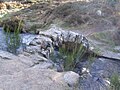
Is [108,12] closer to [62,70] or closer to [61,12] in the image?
[61,12]

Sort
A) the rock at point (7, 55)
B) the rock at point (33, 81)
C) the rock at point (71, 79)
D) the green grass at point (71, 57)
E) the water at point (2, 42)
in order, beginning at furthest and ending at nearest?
the water at point (2, 42) < the rock at point (7, 55) < the green grass at point (71, 57) < the rock at point (71, 79) < the rock at point (33, 81)

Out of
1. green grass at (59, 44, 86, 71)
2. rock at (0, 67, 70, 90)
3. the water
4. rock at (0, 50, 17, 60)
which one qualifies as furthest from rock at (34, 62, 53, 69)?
the water

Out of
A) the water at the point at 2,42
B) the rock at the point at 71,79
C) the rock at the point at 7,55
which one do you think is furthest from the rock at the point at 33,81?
the water at the point at 2,42

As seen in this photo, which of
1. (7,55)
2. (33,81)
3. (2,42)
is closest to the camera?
(33,81)

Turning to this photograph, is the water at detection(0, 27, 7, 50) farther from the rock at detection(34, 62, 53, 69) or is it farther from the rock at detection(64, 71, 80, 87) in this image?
the rock at detection(64, 71, 80, 87)

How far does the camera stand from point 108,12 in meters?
9.09

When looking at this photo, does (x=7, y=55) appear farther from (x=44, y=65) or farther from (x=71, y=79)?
(x=71, y=79)

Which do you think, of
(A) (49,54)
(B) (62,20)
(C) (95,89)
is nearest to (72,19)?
(B) (62,20)

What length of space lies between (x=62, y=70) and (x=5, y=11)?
221 inches

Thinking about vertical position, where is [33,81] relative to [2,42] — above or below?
above

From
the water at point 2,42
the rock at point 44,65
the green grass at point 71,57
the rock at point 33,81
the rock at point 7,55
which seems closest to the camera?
the rock at point 33,81

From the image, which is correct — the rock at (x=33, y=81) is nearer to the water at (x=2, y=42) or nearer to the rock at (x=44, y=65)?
the rock at (x=44, y=65)

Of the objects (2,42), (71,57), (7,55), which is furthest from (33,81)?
(2,42)

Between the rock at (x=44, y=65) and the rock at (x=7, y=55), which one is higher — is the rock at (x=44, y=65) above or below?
below
